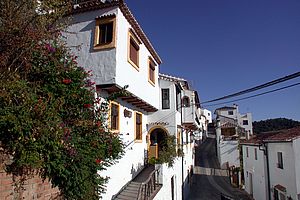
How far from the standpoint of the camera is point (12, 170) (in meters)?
4.60

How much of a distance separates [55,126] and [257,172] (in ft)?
70.7

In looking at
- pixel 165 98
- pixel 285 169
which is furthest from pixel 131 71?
pixel 285 169

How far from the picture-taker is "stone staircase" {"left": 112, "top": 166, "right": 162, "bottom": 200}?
1038cm

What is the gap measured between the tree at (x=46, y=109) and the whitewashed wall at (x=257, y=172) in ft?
55.6

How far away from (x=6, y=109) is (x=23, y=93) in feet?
1.83

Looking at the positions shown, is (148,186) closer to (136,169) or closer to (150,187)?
(150,187)

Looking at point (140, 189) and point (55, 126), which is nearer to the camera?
point (55, 126)

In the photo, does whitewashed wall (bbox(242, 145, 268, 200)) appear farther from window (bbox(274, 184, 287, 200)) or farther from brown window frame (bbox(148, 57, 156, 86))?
brown window frame (bbox(148, 57, 156, 86))

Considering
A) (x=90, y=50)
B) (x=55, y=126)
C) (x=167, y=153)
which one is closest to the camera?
(x=55, y=126)

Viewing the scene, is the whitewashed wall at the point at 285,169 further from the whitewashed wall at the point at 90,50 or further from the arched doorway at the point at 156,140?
the whitewashed wall at the point at 90,50

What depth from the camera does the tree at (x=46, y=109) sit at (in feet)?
15.8

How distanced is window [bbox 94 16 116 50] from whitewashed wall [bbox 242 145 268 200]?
54.6 ft

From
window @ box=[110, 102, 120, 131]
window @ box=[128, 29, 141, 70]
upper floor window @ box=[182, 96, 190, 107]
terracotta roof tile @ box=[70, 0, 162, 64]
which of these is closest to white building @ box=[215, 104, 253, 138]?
upper floor window @ box=[182, 96, 190, 107]

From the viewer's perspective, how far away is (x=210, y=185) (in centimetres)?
2736
